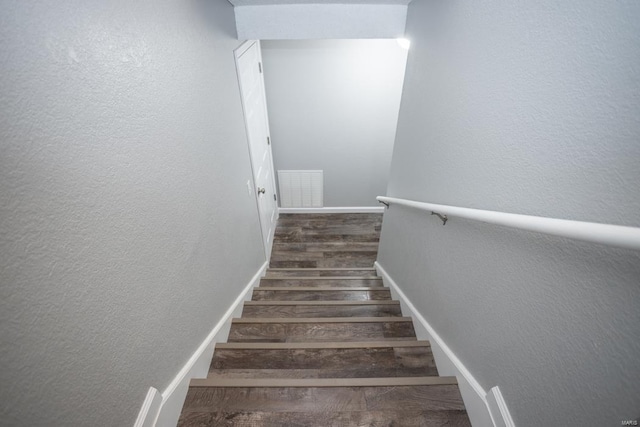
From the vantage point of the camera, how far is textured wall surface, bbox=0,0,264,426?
0.52m

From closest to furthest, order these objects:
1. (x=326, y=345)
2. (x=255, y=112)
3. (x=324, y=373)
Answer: (x=324, y=373)
(x=326, y=345)
(x=255, y=112)

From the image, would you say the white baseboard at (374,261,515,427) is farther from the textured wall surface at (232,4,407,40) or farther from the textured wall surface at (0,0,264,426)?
the textured wall surface at (232,4,407,40)

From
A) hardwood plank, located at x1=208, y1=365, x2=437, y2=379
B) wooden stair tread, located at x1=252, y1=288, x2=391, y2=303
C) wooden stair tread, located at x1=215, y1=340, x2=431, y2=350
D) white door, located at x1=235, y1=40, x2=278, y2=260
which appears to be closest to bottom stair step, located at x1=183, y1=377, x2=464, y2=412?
hardwood plank, located at x1=208, y1=365, x2=437, y2=379

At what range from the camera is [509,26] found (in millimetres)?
799

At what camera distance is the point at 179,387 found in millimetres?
1090

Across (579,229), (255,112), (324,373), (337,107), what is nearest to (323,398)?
(324,373)

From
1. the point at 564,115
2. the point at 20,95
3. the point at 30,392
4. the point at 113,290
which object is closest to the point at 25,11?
the point at 20,95

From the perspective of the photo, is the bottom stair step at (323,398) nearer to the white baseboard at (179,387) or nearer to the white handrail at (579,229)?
the white baseboard at (179,387)

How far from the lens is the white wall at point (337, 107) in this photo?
306 centimetres

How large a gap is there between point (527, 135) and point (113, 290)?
1.32 m

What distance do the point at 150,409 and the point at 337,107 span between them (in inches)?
133

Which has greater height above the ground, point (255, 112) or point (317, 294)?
point (255, 112)

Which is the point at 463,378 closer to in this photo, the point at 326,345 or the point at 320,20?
the point at 326,345

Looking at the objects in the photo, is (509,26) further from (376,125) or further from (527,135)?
(376,125)
